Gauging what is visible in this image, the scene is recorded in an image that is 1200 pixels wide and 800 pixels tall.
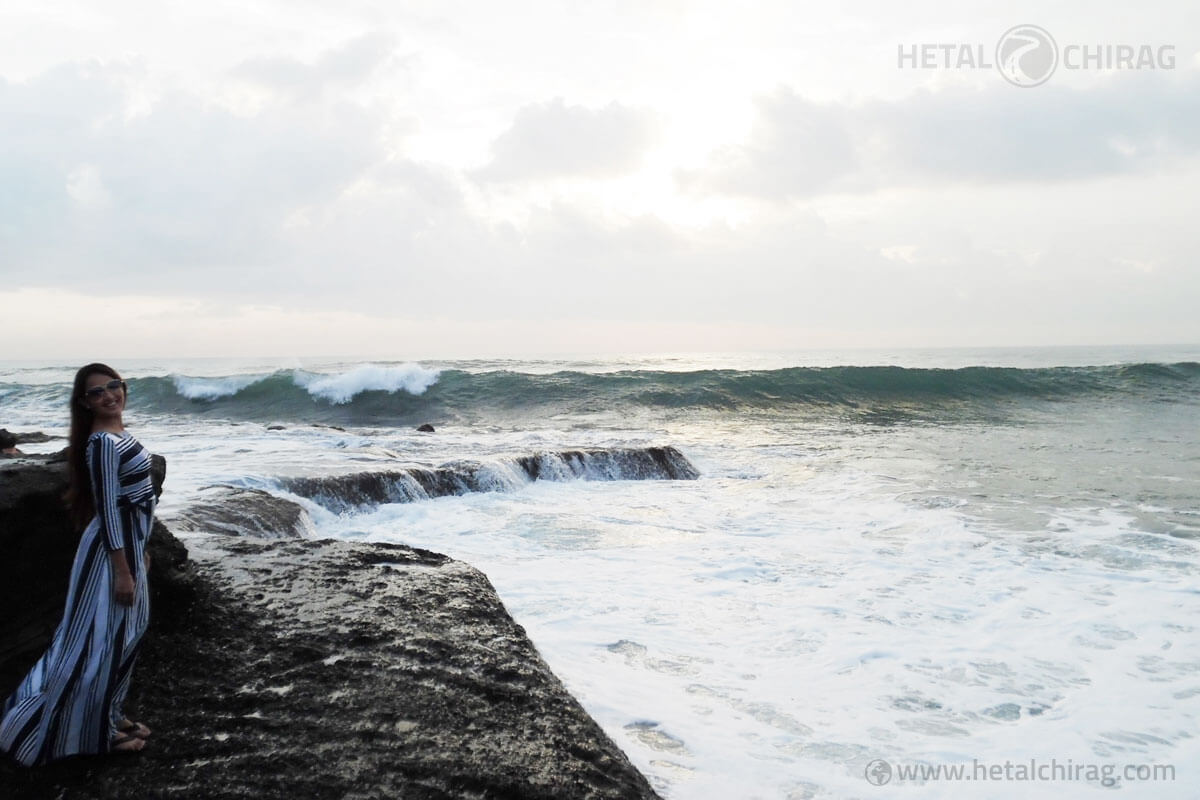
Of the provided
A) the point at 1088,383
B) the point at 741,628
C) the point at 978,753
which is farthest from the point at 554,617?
the point at 1088,383

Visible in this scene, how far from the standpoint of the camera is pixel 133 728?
255 centimetres

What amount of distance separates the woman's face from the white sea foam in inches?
967

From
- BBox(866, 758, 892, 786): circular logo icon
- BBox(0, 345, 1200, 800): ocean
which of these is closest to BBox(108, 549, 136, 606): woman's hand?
BBox(0, 345, 1200, 800): ocean

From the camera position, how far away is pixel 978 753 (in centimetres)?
347

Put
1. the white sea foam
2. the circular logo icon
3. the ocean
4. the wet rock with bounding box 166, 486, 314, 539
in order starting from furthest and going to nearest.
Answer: the white sea foam
the wet rock with bounding box 166, 486, 314, 539
the ocean
the circular logo icon

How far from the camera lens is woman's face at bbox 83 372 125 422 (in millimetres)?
2506

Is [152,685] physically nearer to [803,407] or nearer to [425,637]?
[425,637]

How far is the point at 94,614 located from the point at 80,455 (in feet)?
1.76

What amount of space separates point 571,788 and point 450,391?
83.7 ft

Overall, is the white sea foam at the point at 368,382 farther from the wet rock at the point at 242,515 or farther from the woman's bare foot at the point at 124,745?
the woman's bare foot at the point at 124,745

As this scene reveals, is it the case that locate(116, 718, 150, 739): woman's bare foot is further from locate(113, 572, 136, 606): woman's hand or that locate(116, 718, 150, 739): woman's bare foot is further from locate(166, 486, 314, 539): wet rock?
locate(166, 486, 314, 539): wet rock

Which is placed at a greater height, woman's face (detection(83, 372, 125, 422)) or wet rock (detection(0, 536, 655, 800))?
woman's face (detection(83, 372, 125, 422))
